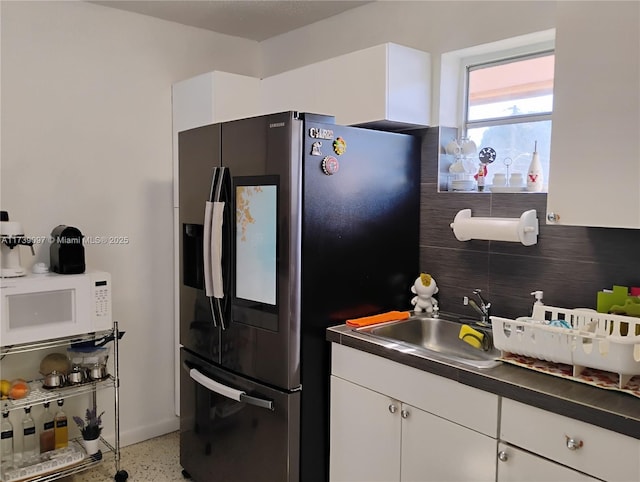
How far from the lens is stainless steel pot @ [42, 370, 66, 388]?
274 centimetres

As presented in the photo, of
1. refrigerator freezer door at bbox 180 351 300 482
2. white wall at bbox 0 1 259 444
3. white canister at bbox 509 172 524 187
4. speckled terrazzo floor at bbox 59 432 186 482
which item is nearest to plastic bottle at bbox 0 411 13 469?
speckled terrazzo floor at bbox 59 432 186 482

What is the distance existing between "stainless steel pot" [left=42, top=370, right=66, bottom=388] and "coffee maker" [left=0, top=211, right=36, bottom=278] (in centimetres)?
53

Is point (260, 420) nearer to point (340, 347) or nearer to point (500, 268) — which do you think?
point (340, 347)

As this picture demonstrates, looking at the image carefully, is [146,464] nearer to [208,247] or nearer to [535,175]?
[208,247]

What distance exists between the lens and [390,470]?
2115 millimetres

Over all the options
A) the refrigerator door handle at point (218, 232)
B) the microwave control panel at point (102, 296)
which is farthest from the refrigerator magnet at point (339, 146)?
the microwave control panel at point (102, 296)

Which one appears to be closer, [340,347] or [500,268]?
[340,347]

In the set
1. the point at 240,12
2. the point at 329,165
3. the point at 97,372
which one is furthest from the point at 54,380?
the point at 240,12

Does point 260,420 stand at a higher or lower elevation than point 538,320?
lower

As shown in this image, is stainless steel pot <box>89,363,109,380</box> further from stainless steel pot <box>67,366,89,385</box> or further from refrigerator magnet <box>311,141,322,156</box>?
refrigerator magnet <box>311,141,322,156</box>

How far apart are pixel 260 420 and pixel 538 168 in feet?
5.14

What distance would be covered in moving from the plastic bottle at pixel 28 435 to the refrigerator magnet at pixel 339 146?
6.74ft

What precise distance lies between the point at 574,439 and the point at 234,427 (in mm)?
1469

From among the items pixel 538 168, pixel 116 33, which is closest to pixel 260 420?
pixel 538 168
